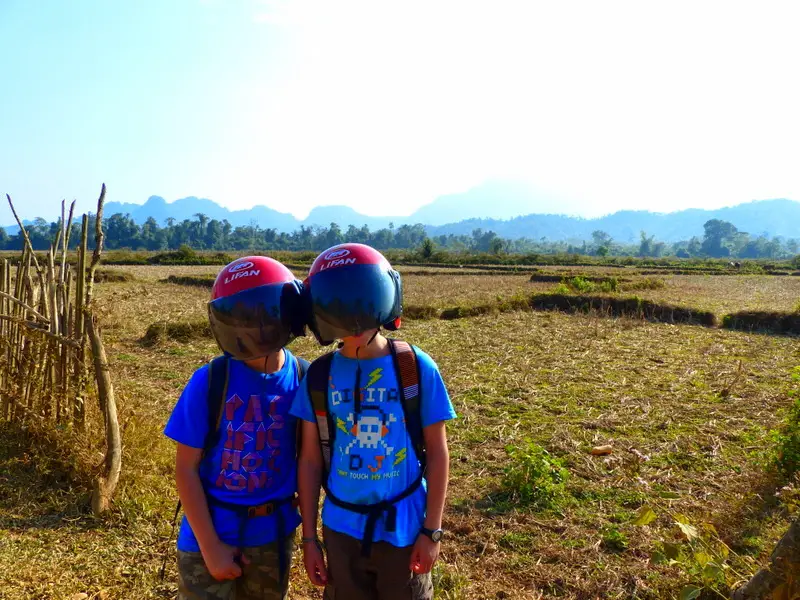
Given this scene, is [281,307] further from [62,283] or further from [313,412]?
[62,283]

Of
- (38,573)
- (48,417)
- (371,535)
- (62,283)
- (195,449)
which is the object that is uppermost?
(62,283)

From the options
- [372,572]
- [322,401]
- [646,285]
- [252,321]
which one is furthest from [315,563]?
[646,285]

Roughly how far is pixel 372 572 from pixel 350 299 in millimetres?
1113

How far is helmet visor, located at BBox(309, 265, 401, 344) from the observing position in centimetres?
198

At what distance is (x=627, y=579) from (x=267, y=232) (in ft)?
384

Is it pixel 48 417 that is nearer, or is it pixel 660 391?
pixel 48 417

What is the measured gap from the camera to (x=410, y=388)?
2115mm

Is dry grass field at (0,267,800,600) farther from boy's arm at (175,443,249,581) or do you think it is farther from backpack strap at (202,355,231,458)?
backpack strap at (202,355,231,458)

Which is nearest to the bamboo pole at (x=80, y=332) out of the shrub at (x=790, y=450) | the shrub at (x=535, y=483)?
the shrub at (x=535, y=483)

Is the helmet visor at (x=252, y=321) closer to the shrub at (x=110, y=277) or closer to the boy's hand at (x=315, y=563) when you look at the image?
the boy's hand at (x=315, y=563)

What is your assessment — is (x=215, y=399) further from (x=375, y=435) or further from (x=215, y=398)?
(x=375, y=435)

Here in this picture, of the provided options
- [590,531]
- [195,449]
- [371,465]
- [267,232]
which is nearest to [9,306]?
[195,449]

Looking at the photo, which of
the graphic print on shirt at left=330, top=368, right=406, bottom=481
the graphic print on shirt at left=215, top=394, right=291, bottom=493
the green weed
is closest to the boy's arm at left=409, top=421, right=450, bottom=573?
the graphic print on shirt at left=330, top=368, right=406, bottom=481

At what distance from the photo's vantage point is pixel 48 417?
487 cm
